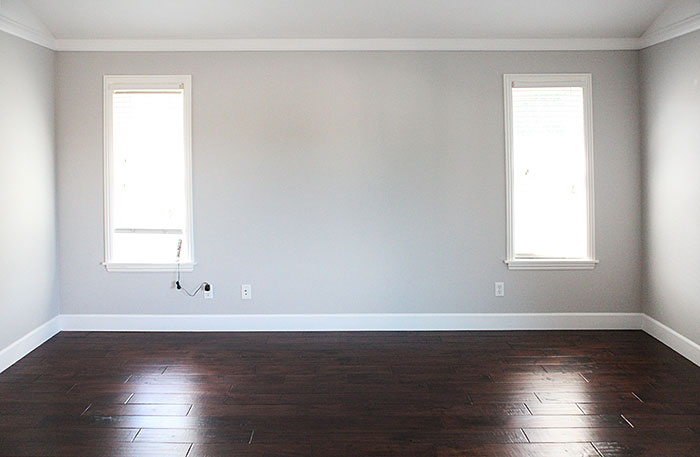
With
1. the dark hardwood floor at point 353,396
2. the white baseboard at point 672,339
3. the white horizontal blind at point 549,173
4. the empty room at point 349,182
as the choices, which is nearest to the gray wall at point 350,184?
the empty room at point 349,182

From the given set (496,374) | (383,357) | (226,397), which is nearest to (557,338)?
(496,374)

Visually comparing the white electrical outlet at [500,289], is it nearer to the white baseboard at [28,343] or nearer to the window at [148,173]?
the window at [148,173]

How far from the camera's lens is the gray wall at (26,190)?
12.4ft

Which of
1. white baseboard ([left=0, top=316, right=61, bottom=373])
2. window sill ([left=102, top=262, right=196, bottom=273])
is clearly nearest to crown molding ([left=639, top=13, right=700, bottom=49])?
window sill ([left=102, top=262, right=196, bottom=273])

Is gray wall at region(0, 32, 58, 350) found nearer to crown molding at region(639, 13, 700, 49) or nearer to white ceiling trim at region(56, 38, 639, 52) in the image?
white ceiling trim at region(56, 38, 639, 52)

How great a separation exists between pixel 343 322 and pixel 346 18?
98.2 inches

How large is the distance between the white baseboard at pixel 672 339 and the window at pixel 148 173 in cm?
389

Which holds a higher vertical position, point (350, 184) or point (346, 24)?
point (346, 24)

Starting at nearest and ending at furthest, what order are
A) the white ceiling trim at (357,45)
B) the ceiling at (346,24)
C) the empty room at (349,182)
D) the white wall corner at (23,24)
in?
the white wall corner at (23,24) < the ceiling at (346,24) < the empty room at (349,182) < the white ceiling trim at (357,45)

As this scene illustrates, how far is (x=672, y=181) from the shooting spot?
404 cm

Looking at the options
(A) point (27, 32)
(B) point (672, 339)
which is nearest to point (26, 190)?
(A) point (27, 32)

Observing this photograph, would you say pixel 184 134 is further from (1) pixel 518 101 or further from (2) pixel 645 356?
(2) pixel 645 356

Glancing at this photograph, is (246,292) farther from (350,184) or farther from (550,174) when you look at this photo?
(550,174)

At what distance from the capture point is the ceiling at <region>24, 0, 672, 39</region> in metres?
3.97
